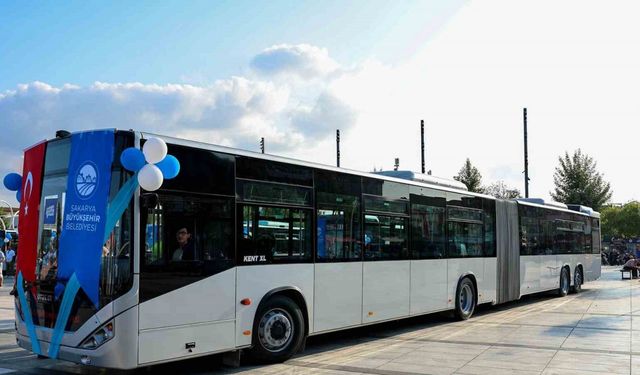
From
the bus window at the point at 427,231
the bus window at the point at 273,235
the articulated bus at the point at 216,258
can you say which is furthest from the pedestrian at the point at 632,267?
the bus window at the point at 273,235

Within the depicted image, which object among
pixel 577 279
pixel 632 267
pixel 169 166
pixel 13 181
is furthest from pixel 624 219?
pixel 13 181

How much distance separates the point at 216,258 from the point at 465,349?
4.87 m

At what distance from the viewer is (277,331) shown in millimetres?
8977

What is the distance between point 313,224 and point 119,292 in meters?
3.59

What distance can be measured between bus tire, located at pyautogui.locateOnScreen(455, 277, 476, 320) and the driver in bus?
8258mm

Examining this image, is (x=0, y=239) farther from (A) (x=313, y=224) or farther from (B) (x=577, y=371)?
A: (B) (x=577, y=371)

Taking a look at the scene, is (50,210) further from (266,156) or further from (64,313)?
(266,156)

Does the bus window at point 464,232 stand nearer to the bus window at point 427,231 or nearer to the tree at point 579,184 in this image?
the bus window at point 427,231

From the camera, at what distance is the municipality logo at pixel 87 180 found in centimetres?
723

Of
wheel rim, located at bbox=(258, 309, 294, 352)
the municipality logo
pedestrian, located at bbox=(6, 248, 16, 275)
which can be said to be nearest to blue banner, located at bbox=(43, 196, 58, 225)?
the municipality logo

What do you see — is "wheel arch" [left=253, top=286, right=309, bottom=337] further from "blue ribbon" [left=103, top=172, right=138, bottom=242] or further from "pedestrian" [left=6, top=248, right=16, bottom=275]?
"pedestrian" [left=6, top=248, right=16, bottom=275]

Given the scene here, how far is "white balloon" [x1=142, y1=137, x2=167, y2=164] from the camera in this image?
703 centimetres

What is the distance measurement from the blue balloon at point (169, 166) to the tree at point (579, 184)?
4966cm

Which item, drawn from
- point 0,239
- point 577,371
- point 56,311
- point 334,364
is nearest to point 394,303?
point 334,364
